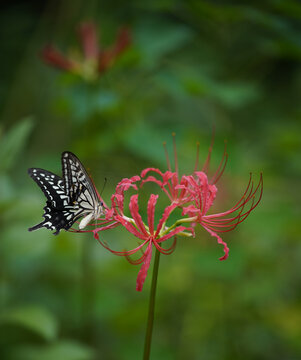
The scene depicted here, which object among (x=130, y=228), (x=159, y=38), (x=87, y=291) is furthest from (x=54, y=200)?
(x=159, y=38)

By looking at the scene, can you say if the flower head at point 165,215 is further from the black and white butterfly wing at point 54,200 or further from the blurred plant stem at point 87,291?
the blurred plant stem at point 87,291

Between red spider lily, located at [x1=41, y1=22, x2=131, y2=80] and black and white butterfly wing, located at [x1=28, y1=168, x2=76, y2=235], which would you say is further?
red spider lily, located at [x1=41, y1=22, x2=131, y2=80]

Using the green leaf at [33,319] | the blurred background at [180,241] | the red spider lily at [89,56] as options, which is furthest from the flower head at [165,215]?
the red spider lily at [89,56]

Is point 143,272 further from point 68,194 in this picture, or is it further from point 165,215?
point 68,194

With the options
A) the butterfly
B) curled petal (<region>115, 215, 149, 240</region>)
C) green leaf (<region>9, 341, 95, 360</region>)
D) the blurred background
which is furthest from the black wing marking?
green leaf (<region>9, 341, 95, 360</region>)

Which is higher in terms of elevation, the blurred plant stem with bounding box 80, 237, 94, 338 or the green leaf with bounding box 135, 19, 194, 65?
the green leaf with bounding box 135, 19, 194, 65

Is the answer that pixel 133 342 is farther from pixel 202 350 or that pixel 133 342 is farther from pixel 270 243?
pixel 270 243

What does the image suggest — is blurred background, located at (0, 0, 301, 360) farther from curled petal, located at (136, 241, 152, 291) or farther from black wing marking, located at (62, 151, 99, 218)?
curled petal, located at (136, 241, 152, 291)
